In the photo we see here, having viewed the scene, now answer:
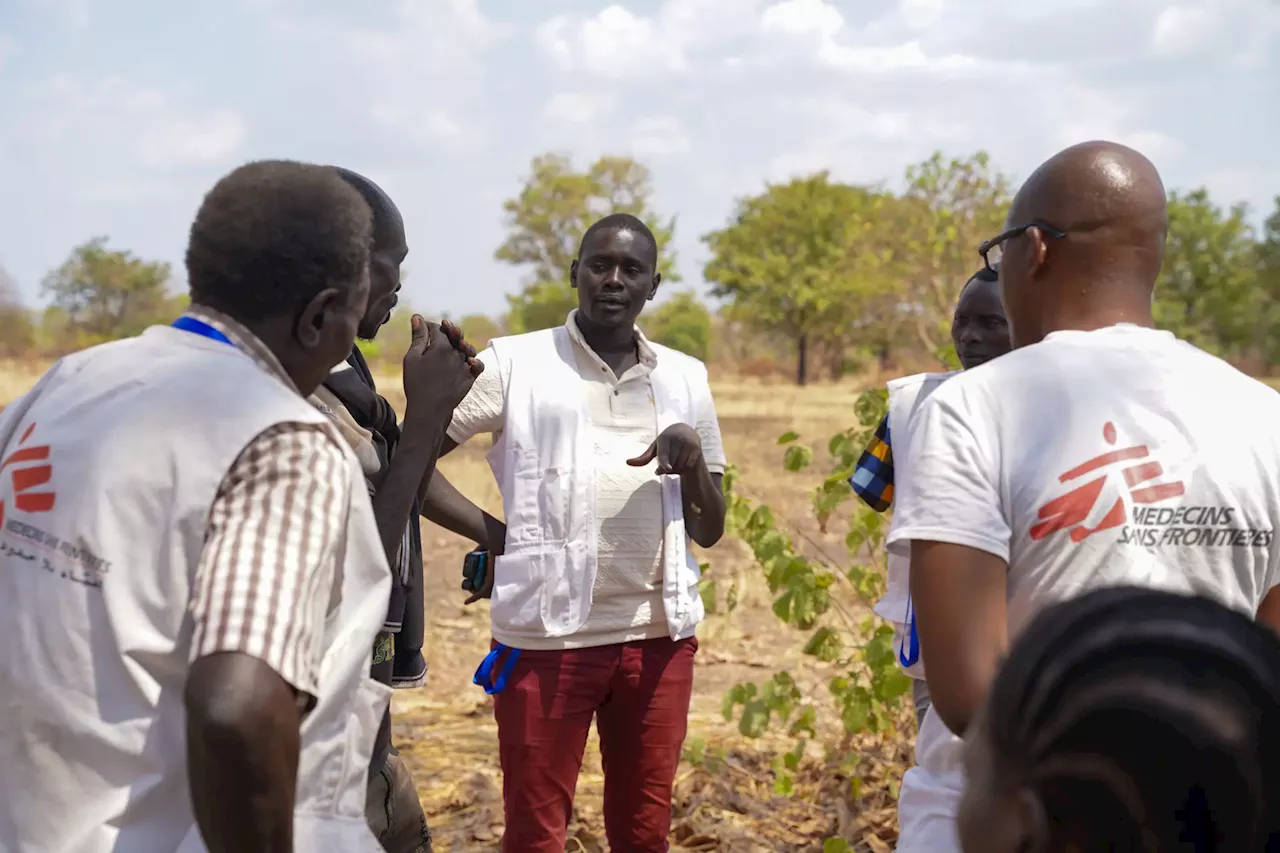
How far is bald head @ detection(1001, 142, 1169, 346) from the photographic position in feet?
6.34

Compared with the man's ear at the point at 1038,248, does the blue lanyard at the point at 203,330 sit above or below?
below

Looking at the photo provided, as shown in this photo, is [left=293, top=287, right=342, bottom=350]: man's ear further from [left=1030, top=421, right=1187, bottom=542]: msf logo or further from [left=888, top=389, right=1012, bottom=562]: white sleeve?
[left=1030, top=421, right=1187, bottom=542]: msf logo

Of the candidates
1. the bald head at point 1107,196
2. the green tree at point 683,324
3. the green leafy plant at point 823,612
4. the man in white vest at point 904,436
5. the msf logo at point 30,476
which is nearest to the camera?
the msf logo at point 30,476

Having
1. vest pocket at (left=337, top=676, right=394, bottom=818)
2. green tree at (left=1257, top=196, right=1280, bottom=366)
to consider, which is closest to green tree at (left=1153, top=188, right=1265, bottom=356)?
green tree at (left=1257, top=196, right=1280, bottom=366)

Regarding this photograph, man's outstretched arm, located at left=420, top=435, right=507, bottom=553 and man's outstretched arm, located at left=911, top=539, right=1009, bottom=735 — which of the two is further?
man's outstretched arm, located at left=420, top=435, right=507, bottom=553

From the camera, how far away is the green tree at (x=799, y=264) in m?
39.5

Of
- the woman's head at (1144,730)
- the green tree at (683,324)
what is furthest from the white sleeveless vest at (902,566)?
the green tree at (683,324)

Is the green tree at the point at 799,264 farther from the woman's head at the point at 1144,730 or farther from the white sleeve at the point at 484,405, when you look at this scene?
the woman's head at the point at 1144,730

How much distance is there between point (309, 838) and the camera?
1.65 m

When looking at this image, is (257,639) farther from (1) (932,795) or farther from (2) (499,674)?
(2) (499,674)

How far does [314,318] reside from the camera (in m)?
1.74

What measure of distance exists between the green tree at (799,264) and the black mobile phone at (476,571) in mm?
35481

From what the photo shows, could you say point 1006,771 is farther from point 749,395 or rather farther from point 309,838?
point 749,395

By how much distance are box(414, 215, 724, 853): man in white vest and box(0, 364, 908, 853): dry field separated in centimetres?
80
